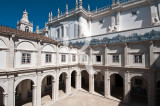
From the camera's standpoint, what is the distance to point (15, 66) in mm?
9742

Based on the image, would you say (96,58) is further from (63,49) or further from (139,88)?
(139,88)

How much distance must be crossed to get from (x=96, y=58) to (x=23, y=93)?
1371cm

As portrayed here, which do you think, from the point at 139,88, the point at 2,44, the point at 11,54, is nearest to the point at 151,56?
the point at 139,88

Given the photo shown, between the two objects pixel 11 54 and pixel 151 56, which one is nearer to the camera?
pixel 11 54

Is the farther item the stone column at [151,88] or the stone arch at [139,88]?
the stone arch at [139,88]

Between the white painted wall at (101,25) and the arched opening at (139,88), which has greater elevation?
the white painted wall at (101,25)

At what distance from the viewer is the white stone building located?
9805 mm

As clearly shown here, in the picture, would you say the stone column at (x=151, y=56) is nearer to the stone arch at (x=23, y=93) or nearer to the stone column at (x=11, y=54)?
the stone column at (x=11, y=54)

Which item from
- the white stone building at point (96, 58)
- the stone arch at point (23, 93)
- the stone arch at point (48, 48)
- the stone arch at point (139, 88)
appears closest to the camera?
the white stone building at point (96, 58)

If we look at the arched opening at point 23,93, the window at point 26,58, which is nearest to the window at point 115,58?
the window at point 26,58

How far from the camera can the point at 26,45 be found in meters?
10.7

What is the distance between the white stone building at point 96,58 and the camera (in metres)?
9.80

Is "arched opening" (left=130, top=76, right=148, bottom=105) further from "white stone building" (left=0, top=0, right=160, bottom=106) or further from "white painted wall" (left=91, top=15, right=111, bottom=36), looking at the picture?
"white painted wall" (left=91, top=15, right=111, bottom=36)

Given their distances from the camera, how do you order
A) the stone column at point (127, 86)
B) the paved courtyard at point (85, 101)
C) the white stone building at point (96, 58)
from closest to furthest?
the white stone building at point (96, 58), the paved courtyard at point (85, 101), the stone column at point (127, 86)
